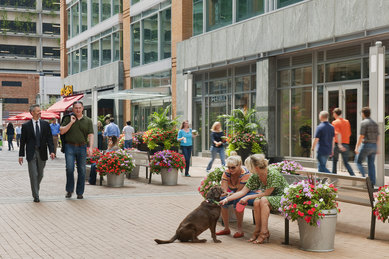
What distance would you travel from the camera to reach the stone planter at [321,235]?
6.77 metres

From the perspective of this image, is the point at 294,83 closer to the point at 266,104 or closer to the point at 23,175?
the point at 266,104

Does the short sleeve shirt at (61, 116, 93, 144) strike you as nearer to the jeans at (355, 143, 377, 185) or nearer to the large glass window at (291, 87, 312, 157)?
the jeans at (355, 143, 377, 185)

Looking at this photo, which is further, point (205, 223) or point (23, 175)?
point (23, 175)

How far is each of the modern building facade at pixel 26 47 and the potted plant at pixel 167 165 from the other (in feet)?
Answer: 210

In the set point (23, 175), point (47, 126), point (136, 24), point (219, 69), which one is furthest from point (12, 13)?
point (47, 126)

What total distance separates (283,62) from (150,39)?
12.9 meters

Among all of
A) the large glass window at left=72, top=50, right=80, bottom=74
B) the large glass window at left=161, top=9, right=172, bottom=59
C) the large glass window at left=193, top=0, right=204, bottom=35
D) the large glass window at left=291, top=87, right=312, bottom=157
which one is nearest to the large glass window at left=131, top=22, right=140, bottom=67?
the large glass window at left=161, top=9, right=172, bottom=59

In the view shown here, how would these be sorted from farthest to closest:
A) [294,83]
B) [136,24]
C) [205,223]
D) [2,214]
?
[136,24] < [294,83] < [2,214] < [205,223]

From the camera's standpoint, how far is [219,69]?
24.5m

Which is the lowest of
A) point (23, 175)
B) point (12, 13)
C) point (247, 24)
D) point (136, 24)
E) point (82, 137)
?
point (23, 175)

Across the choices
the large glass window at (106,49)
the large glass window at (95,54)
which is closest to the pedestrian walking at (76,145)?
the large glass window at (106,49)

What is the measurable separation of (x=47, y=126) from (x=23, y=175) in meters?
6.33

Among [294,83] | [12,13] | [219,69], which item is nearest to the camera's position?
[294,83]

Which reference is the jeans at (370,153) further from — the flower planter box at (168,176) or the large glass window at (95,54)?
the large glass window at (95,54)
